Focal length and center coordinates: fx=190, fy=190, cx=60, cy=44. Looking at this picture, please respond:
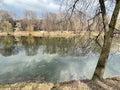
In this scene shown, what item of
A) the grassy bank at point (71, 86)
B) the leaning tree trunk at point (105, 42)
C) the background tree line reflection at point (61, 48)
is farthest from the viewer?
the background tree line reflection at point (61, 48)

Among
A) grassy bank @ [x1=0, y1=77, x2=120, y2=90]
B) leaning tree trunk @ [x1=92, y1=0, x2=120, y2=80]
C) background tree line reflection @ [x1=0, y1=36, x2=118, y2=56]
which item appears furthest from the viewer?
background tree line reflection @ [x1=0, y1=36, x2=118, y2=56]

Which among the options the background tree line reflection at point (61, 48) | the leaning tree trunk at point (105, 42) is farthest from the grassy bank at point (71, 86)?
the background tree line reflection at point (61, 48)

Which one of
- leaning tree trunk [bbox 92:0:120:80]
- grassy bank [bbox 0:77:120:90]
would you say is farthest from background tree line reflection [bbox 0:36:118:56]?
grassy bank [bbox 0:77:120:90]

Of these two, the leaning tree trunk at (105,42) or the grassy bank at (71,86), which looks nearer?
the grassy bank at (71,86)

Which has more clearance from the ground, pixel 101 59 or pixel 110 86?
pixel 101 59

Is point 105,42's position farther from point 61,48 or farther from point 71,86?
point 61,48

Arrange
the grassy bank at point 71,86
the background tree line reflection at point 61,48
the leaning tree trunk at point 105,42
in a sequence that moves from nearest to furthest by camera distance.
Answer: the grassy bank at point 71,86 < the leaning tree trunk at point 105,42 < the background tree line reflection at point 61,48

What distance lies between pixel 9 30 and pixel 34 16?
1883cm

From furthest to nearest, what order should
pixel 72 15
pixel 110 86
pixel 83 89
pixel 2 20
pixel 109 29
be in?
pixel 2 20 → pixel 72 15 → pixel 109 29 → pixel 110 86 → pixel 83 89

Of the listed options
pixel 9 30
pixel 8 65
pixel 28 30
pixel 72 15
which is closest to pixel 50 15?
pixel 28 30

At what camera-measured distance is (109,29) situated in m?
7.43

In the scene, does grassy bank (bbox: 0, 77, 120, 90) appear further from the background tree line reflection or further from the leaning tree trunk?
the background tree line reflection

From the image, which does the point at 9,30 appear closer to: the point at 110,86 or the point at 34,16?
the point at 34,16

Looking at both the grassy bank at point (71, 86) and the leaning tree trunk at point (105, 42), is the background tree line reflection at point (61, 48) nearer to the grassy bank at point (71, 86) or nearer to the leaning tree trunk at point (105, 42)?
the leaning tree trunk at point (105, 42)
